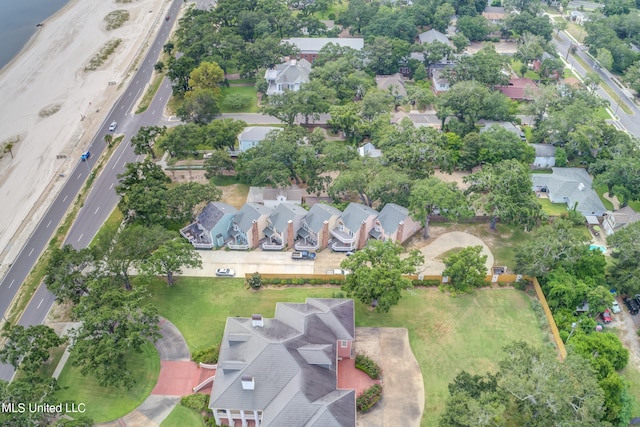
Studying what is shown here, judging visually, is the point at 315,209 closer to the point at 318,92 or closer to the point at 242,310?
the point at 242,310

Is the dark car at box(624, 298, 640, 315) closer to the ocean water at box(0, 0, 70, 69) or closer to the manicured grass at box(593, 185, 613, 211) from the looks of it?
the manicured grass at box(593, 185, 613, 211)

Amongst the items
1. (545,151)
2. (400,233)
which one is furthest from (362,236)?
(545,151)

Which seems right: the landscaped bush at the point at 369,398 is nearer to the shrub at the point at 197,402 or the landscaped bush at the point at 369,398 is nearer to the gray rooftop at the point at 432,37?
the shrub at the point at 197,402

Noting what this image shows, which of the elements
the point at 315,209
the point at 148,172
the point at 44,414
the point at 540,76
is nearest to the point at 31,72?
the point at 148,172

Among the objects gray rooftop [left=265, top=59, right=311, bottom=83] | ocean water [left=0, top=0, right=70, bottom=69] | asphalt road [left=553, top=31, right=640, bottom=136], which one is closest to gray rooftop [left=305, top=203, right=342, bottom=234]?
gray rooftop [left=265, top=59, right=311, bottom=83]

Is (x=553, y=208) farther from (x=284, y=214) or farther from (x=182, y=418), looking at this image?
(x=182, y=418)

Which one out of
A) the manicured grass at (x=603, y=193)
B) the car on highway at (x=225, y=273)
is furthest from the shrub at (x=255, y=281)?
the manicured grass at (x=603, y=193)
